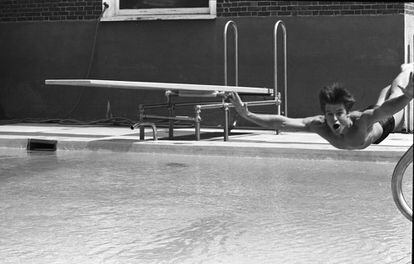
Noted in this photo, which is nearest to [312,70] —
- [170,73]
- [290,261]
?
[170,73]

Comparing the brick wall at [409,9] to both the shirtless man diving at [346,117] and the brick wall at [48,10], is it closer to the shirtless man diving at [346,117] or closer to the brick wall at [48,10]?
the brick wall at [48,10]

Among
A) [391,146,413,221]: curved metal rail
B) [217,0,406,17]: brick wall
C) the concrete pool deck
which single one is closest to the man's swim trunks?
[391,146,413,221]: curved metal rail

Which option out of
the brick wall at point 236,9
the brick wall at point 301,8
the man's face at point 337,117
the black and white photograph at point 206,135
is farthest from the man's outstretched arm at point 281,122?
the brick wall at point 301,8

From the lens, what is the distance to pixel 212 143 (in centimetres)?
1252

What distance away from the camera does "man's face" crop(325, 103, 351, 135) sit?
19.1 feet

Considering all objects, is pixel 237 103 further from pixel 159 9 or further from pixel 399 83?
pixel 159 9

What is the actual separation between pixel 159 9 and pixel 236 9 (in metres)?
1.62

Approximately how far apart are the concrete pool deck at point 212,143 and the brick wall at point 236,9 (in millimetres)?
2233

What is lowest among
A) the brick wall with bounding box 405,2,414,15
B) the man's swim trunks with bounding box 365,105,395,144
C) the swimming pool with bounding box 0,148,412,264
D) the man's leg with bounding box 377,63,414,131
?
the swimming pool with bounding box 0,148,412,264

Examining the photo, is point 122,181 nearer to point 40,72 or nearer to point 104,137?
point 104,137

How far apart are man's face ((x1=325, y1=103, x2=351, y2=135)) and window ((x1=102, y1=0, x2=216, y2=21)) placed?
1008 centimetres

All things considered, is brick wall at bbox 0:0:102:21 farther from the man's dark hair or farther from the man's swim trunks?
the man's dark hair

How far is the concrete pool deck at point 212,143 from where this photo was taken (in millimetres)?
11633

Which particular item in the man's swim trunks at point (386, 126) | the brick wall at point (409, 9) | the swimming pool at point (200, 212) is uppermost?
the brick wall at point (409, 9)
